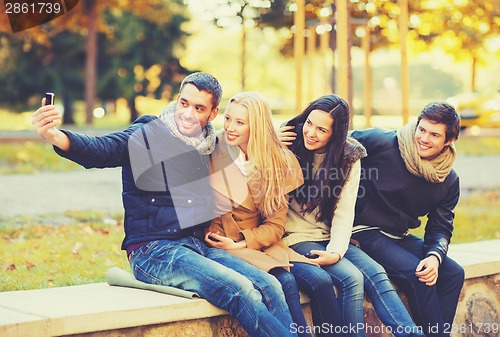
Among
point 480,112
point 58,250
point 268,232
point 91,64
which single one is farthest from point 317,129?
point 480,112

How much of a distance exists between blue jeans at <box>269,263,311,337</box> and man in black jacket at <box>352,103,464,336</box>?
78cm

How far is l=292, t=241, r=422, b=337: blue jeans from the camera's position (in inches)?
176

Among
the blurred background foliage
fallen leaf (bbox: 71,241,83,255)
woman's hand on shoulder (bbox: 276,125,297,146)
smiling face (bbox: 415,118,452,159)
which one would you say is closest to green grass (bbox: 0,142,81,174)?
the blurred background foliage

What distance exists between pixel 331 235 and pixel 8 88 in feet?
76.4

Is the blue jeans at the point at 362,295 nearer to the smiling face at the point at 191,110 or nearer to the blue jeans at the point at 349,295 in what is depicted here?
the blue jeans at the point at 349,295

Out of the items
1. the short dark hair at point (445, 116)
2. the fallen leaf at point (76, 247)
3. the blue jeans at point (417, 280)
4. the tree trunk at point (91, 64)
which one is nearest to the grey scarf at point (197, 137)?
the blue jeans at point (417, 280)

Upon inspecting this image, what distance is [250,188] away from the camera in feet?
15.0

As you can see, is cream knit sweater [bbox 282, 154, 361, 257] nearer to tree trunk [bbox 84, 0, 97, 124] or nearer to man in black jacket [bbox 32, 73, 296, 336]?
man in black jacket [bbox 32, 73, 296, 336]

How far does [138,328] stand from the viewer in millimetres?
3889

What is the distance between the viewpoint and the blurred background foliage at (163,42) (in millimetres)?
12414

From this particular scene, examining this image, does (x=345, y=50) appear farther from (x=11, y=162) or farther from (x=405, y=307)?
(x=11, y=162)

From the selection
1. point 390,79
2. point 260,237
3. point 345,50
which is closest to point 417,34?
point 345,50

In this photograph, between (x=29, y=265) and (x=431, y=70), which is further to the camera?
(x=431, y=70)

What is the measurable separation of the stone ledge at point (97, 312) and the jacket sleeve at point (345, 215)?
0.78 meters
